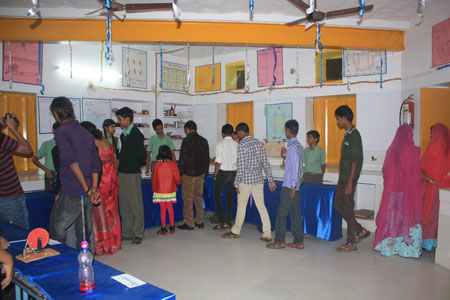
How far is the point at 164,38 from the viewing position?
4262 millimetres

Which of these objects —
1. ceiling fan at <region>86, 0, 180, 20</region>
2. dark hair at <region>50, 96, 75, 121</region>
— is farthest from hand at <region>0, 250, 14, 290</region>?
ceiling fan at <region>86, 0, 180, 20</region>

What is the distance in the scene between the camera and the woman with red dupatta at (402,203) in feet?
11.7

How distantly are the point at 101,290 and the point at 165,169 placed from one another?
119 inches

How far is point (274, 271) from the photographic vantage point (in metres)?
3.26

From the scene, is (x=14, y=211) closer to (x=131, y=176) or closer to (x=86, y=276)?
(x=131, y=176)

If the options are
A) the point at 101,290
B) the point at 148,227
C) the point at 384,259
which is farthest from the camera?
the point at 148,227

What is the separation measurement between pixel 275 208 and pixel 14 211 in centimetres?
302

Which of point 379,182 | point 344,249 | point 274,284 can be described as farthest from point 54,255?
point 379,182

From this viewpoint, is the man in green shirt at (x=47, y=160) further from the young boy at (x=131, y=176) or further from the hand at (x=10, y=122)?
the hand at (x=10, y=122)

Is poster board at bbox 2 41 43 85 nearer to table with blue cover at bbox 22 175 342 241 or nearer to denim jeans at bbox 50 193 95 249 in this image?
table with blue cover at bbox 22 175 342 241

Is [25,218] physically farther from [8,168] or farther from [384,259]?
[384,259]

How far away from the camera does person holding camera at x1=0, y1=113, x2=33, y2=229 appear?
264 cm

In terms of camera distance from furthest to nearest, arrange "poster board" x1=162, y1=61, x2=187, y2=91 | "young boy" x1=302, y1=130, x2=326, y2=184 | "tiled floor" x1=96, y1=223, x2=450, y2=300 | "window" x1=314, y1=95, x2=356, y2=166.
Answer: "poster board" x1=162, y1=61, x2=187, y2=91 → "window" x1=314, y1=95, x2=356, y2=166 → "young boy" x1=302, y1=130, x2=326, y2=184 → "tiled floor" x1=96, y1=223, x2=450, y2=300

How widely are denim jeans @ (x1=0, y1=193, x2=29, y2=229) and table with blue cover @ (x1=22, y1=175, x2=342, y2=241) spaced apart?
891 millimetres
